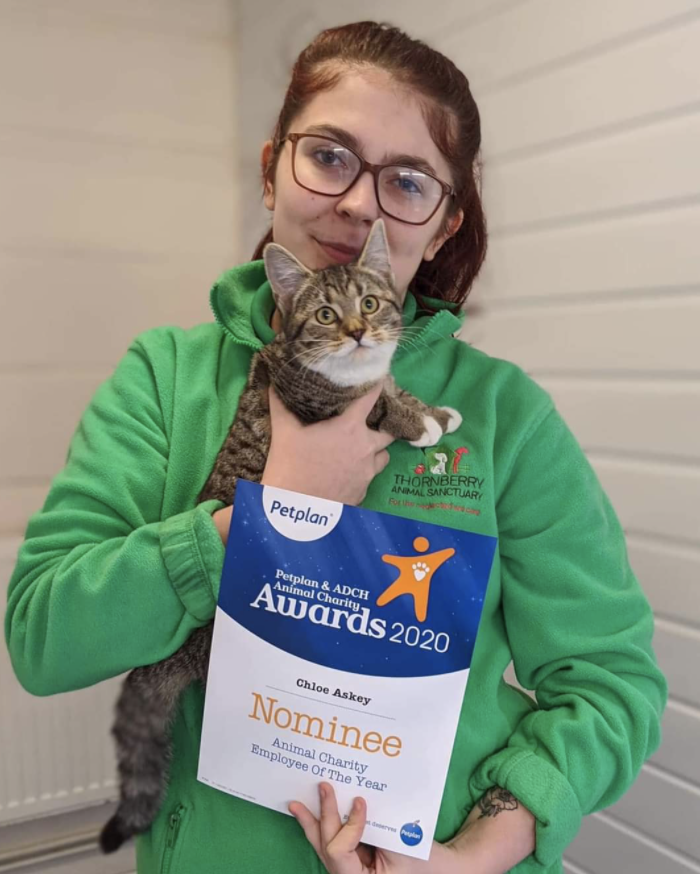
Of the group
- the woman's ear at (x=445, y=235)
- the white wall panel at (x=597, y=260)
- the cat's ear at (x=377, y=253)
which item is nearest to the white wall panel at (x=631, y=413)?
the white wall panel at (x=597, y=260)

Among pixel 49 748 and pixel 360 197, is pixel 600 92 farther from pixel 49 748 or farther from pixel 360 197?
pixel 49 748

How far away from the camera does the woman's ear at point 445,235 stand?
100 centimetres

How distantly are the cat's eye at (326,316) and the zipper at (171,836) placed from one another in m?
0.63

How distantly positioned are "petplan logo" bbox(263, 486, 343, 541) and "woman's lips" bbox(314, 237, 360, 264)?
0.37m

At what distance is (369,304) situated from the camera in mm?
969

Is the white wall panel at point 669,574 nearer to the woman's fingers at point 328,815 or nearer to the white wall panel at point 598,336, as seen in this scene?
the white wall panel at point 598,336

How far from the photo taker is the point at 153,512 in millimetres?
866

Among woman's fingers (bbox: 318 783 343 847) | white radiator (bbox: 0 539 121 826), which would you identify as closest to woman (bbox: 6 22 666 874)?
woman's fingers (bbox: 318 783 343 847)

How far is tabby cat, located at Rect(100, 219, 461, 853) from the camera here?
834mm

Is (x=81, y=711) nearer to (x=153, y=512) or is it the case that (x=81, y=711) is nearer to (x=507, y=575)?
(x=153, y=512)

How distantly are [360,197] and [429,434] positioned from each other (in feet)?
0.99

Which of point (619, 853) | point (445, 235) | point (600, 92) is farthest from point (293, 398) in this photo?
point (619, 853)

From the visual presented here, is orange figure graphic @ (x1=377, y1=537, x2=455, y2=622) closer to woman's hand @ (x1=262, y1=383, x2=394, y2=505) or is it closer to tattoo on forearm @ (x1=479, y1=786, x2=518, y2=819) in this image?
woman's hand @ (x1=262, y1=383, x2=394, y2=505)

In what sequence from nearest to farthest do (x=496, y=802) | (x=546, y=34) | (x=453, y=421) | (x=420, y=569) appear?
(x=420, y=569), (x=496, y=802), (x=453, y=421), (x=546, y=34)
